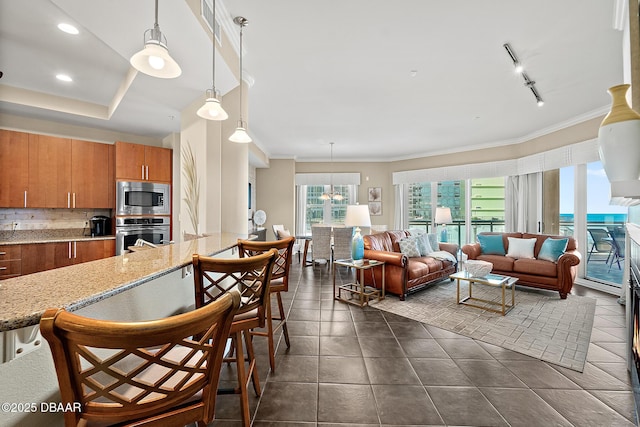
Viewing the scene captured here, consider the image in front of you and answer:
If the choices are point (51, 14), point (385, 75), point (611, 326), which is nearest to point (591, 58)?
point (385, 75)

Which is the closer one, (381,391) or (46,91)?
(381,391)

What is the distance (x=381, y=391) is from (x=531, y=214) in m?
5.45

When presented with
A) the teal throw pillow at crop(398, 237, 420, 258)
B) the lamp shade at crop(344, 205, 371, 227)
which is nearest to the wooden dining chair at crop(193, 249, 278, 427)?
the lamp shade at crop(344, 205, 371, 227)

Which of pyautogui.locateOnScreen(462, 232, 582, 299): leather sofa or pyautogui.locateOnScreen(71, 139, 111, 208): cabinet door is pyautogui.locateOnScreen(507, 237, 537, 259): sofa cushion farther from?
pyautogui.locateOnScreen(71, 139, 111, 208): cabinet door

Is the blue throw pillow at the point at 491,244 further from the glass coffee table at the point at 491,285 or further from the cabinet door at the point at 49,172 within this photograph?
the cabinet door at the point at 49,172

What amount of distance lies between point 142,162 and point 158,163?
0.69ft

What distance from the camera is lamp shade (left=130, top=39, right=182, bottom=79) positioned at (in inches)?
51.6

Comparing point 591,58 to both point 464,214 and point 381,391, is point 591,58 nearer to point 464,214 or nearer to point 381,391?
point 381,391

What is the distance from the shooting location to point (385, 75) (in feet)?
10.3

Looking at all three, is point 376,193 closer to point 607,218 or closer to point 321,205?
point 321,205

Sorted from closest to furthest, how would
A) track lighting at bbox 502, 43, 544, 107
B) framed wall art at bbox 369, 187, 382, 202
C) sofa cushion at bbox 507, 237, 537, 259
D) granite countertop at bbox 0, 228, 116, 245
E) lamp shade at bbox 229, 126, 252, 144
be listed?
1. lamp shade at bbox 229, 126, 252, 144
2. track lighting at bbox 502, 43, 544, 107
3. granite countertop at bbox 0, 228, 116, 245
4. sofa cushion at bbox 507, 237, 537, 259
5. framed wall art at bbox 369, 187, 382, 202

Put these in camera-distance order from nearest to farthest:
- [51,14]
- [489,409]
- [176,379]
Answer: [176,379] → [489,409] → [51,14]

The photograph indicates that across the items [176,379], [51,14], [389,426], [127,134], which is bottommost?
[389,426]

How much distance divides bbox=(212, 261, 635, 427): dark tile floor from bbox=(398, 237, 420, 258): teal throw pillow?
5.48ft
